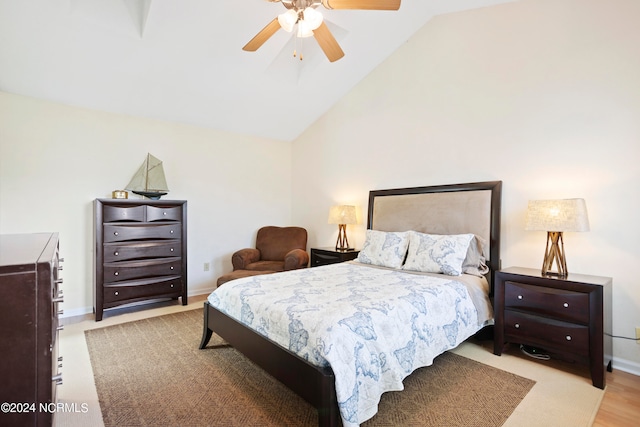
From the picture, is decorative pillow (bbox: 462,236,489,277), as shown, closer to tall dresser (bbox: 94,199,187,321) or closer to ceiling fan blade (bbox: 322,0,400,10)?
ceiling fan blade (bbox: 322,0,400,10)

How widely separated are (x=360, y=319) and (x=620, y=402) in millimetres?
1782

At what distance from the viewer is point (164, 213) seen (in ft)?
12.3

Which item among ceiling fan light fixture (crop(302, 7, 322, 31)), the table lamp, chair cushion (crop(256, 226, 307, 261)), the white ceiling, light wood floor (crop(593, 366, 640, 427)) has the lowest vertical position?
light wood floor (crop(593, 366, 640, 427))

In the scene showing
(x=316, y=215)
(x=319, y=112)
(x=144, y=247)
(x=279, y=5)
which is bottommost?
(x=144, y=247)

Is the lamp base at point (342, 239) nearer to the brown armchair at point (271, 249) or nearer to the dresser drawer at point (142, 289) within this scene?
the brown armchair at point (271, 249)

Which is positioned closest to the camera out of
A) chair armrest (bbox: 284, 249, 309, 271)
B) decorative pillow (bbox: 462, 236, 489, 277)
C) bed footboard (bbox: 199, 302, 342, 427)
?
bed footboard (bbox: 199, 302, 342, 427)

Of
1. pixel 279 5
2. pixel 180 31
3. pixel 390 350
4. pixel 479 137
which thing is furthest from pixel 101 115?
pixel 479 137

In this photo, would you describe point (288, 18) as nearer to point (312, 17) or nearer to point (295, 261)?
point (312, 17)

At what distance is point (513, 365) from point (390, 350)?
4.43 feet

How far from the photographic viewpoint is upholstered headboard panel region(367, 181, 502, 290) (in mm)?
2980

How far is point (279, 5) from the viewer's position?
114 inches

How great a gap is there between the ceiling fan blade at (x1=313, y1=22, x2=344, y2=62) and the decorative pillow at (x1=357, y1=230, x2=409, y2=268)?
6.03ft

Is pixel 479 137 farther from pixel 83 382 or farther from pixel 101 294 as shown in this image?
pixel 101 294

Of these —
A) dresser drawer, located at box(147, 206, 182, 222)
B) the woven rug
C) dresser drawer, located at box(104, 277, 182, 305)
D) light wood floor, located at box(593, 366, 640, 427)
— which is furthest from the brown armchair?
light wood floor, located at box(593, 366, 640, 427)
